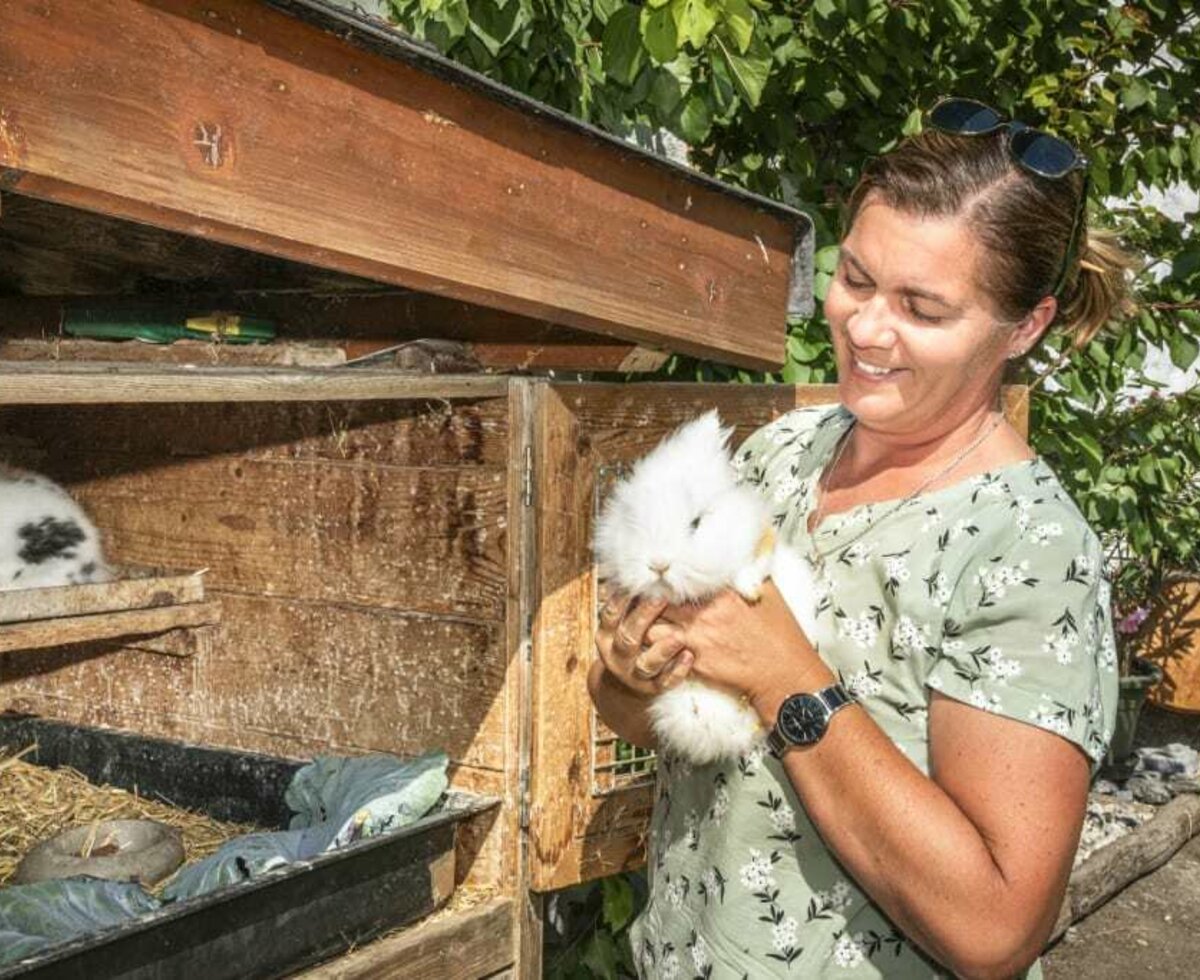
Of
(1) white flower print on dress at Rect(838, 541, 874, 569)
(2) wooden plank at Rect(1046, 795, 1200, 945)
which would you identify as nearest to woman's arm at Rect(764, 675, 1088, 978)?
(1) white flower print on dress at Rect(838, 541, 874, 569)

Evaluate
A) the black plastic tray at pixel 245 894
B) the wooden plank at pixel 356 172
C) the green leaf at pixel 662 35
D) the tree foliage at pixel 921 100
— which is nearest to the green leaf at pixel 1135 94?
the tree foliage at pixel 921 100

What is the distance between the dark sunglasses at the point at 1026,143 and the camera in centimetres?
162

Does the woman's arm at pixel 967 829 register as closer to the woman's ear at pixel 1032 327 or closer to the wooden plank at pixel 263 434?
the woman's ear at pixel 1032 327

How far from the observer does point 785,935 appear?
5.48 feet

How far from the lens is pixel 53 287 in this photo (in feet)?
9.72

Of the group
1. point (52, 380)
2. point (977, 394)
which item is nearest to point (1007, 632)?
point (977, 394)

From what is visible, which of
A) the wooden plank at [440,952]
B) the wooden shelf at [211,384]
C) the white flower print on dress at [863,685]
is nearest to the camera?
the white flower print on dress at [863,685]

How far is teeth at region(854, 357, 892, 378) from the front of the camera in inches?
64.9

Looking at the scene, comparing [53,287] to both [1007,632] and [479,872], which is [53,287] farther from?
[1007,632]

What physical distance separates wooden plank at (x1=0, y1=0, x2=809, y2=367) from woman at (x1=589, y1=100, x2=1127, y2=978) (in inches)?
20.3

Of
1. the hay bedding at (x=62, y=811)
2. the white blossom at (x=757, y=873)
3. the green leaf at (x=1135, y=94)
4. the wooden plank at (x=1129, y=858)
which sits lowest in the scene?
the wooden plank at (x=1129, y=858)

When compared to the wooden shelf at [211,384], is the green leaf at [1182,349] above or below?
above

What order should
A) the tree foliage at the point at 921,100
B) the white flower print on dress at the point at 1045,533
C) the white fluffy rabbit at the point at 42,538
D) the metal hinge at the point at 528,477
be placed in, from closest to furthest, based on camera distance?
1. the white flower print on dress at the point at 1045,533
2. the metal hinge at the point at 528,477
3. the white fluffy rabbit at the point at 42,538
4. the tree foliage at the point at 921,100

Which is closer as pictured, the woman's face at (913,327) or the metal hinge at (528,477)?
the woman's face at (913,327)
